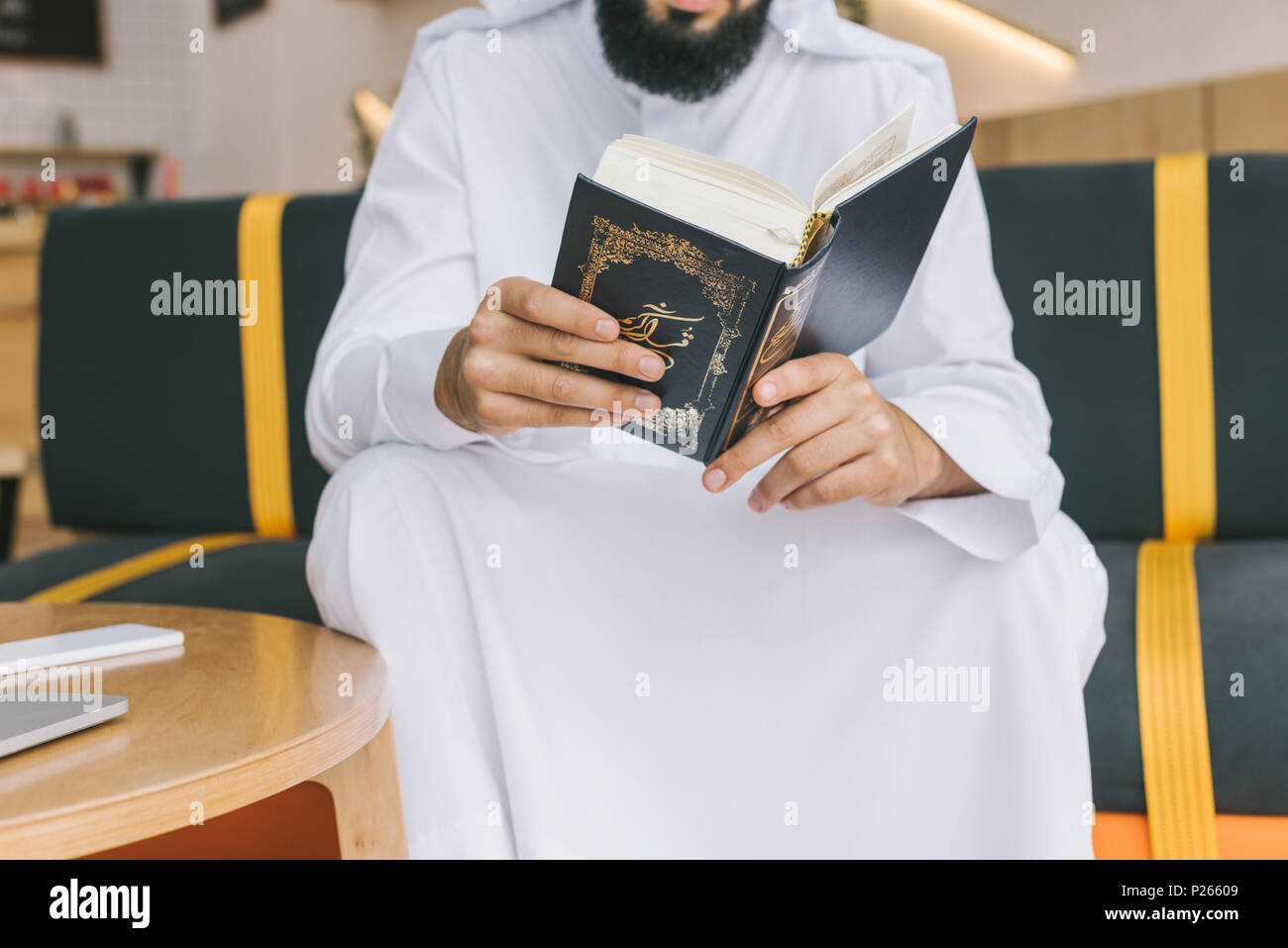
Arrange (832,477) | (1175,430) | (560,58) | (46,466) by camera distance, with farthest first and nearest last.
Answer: (46,466), (1175,430), (560,58), (832,477)

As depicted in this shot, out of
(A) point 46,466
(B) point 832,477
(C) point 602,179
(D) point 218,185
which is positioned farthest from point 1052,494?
(D) point 218,185

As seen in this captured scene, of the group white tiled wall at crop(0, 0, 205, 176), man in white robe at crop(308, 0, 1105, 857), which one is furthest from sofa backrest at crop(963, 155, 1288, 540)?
white tiled wall at crop(0, 0, 205, 176)

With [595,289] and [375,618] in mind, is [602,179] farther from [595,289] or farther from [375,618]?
[375,618]

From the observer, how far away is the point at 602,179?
738 millimetres

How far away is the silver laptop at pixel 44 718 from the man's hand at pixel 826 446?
412 mm

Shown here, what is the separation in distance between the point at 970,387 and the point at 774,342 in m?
0.36

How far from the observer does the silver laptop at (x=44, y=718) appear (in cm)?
64

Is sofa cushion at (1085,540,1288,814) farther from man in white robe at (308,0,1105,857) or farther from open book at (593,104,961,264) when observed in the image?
open book at (593,104,961,264)

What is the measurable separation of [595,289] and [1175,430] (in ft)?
3.57

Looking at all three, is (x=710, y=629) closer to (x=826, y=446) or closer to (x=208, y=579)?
(x=826, y=446)

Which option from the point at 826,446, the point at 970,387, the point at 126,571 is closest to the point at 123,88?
the point at 126,571

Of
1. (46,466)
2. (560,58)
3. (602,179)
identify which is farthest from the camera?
(46,466)

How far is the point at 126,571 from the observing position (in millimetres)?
1508

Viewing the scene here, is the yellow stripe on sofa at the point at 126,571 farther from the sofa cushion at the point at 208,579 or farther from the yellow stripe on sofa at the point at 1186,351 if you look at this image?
the yellow stripe on sofa at the point at 1186,351
